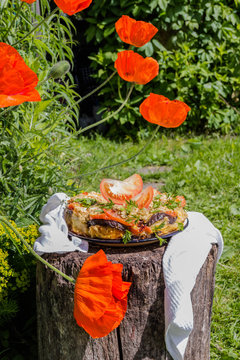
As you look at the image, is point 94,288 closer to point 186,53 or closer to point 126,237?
point 126,237

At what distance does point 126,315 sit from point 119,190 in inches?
18.6

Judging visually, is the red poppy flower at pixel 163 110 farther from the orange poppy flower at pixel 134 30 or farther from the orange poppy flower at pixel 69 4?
the orange poppy flower at pixel 69 4

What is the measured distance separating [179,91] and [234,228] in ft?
7.78

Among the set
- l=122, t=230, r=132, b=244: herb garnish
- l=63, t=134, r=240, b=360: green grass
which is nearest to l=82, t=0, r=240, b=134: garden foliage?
l=63, t=134, r=240, b=360: green grass

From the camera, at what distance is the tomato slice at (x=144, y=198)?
1613 millimetres

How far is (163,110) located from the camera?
5.05 ft

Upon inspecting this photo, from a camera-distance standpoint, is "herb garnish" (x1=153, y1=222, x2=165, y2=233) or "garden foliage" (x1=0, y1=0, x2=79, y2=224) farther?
"garden foliage" (x1=0, y1=0, x2=79, y2=224)

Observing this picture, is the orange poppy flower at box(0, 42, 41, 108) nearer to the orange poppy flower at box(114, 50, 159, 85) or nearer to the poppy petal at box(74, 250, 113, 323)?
the poppy petal at box(74, 250, 113, 323)

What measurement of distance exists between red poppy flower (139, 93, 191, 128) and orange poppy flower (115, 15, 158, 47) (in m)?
0.27

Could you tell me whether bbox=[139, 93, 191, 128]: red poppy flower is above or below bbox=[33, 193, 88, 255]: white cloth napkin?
above

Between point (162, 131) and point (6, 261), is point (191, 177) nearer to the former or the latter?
point (162, 131)

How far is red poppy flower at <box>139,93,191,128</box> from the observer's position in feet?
5.01

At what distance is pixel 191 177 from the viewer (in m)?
3.79

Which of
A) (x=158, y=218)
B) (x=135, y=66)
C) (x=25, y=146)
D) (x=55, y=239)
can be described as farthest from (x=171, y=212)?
(x=25, y=146)
